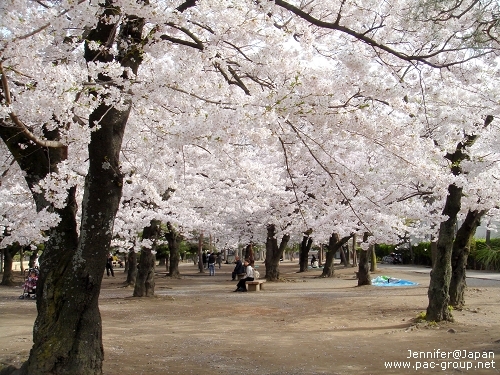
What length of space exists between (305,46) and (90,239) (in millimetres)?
3710

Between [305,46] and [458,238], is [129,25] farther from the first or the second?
[458,238]

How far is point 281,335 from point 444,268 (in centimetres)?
373

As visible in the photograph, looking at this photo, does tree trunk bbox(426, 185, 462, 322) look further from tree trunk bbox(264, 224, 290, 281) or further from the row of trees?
tree trunk bbox(264, 224, 290, 281)

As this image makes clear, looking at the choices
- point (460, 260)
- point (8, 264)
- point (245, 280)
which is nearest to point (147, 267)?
point (245, 280)

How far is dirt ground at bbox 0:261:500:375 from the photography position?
6.71 metres

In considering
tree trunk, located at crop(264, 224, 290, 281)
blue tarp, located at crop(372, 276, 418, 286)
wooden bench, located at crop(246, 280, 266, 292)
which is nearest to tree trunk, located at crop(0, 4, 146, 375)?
wooden bench, located at crop(246, 280, 266, 292)

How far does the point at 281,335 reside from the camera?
945 centimetres

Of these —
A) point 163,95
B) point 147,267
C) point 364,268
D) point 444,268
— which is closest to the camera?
point 163,95

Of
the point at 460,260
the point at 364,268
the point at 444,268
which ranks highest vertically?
the point at 460,260

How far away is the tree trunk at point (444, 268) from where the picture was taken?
10.2 metres

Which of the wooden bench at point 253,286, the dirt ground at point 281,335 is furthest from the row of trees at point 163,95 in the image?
the wooden bench at point 253,286

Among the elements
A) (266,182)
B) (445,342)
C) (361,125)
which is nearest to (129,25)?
(361,125)

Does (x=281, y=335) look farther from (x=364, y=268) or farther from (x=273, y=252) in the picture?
(x=273, y=252)

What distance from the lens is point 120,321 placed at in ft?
36.9
